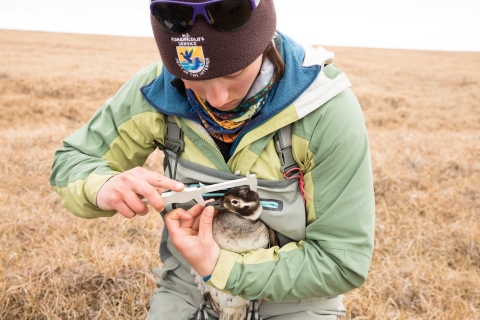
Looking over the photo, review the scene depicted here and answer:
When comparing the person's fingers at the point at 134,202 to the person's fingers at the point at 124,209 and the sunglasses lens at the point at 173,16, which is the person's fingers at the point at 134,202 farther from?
the sunglasses lens at the point at 173,16

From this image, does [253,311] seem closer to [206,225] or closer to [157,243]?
[206,225]

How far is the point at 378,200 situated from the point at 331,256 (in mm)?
3688

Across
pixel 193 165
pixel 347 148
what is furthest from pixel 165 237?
pixel 347 148

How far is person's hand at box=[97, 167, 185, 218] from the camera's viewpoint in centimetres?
197

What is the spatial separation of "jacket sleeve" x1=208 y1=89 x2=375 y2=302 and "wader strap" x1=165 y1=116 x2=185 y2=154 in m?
0.65

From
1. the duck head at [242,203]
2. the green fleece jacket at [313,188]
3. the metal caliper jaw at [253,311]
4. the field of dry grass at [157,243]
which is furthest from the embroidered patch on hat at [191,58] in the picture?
the field of dry grass at [157,243]

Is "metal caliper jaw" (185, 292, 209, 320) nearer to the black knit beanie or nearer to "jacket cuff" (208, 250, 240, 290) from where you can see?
"jacket cuff" (208, 250, 240, 290)

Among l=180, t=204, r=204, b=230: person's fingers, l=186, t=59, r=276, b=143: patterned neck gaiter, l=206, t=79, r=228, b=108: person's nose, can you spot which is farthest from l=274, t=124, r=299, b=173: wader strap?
l=180, t=204, r=204, b=230: person's fingers

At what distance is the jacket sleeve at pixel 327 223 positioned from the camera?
2.10 metres

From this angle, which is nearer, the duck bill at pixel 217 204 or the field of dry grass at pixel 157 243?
the duck bill at pixel 217 204

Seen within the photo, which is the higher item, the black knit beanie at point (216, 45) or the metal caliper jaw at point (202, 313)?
the black knit beanie at point (216, 45)

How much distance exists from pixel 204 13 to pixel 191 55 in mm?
200

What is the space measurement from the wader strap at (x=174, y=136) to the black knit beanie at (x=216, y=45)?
0.49m

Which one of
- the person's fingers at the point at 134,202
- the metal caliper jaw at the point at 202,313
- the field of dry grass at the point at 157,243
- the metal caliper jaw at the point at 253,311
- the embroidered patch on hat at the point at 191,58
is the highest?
the embroidered patch on hat at the point at 191,58
